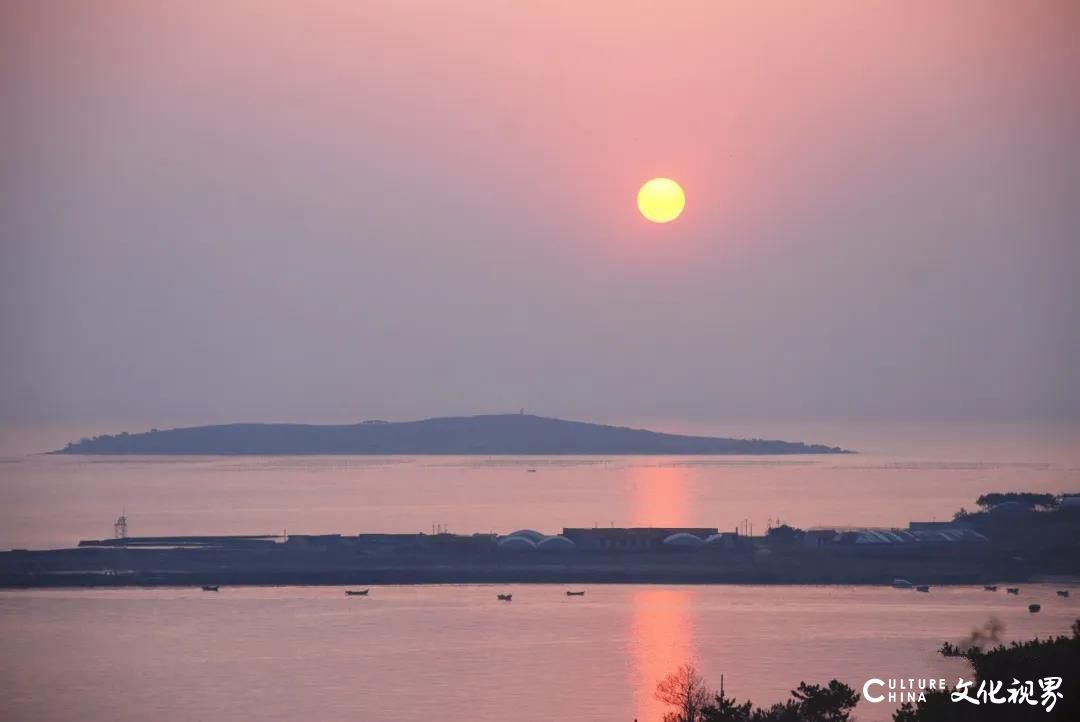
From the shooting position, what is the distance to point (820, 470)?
171 feet

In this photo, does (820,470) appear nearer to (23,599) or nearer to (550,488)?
(550,488)

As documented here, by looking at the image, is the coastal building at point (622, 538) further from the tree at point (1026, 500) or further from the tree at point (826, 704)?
the tree at point (826, 704)

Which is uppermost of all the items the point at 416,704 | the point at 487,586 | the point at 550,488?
the point at 550,488

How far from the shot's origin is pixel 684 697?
Result: 8.93 metres

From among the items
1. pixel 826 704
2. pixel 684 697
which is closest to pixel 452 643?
pixel 684 697

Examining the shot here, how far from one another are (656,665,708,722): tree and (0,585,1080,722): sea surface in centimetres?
21

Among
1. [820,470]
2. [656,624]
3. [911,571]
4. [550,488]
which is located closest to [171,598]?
[656,624]

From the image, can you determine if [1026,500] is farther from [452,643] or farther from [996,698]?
[996,698]

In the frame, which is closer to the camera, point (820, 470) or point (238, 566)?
point (238, 566)

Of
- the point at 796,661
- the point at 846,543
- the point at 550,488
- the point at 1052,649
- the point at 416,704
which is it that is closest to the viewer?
the point at 1052,649

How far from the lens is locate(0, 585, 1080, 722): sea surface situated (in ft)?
36.6

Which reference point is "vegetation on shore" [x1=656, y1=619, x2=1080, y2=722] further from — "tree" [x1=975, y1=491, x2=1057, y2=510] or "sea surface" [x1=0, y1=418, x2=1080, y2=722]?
"tree" [x1=975, y1=491, x2=1057, y2=510]

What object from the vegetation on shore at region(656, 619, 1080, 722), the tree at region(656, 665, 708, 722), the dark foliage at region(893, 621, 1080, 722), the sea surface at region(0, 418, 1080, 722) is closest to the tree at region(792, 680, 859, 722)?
the vegetation on shore at region(656, 619, 1080, 722)

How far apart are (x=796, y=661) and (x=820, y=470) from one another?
40.5m
